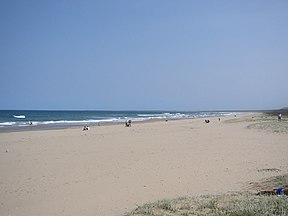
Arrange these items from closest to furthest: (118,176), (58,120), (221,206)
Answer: (221,206) → (118,176) → (58,120)

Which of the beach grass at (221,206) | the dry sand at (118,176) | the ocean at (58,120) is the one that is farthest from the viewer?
the ocean at (58,120)

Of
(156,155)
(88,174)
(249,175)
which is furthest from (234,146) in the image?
(88,174)

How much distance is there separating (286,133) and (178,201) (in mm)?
15528

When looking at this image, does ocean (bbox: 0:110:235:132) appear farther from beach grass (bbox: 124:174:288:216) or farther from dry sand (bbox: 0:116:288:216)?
beach grass (bbox: 124:174:288:216)

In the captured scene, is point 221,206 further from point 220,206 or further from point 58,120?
point 58,120

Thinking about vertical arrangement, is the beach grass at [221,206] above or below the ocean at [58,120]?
below

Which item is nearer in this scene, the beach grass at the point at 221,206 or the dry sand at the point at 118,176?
the beach grass at the point at 221,206

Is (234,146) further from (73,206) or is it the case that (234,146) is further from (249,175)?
(73,206)

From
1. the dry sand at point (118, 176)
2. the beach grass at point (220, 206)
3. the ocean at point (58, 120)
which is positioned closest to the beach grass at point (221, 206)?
the beach grass at point (220, 206)

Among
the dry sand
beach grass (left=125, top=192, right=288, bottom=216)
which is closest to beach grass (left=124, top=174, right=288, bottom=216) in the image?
beach grass (left=125, top=192, right=288, bottom=216)

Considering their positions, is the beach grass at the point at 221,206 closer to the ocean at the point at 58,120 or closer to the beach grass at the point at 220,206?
the beach grass at the point at 220,206

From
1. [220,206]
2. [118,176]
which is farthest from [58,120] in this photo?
[220,206]

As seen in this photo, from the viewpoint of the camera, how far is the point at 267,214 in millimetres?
4289

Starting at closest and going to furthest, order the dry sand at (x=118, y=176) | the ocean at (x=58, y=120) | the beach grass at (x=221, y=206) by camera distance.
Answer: the beach grass at (x=221, y=206) < the dry sand at (x=118, y=176) < the ocean at (x=58, y=120)
